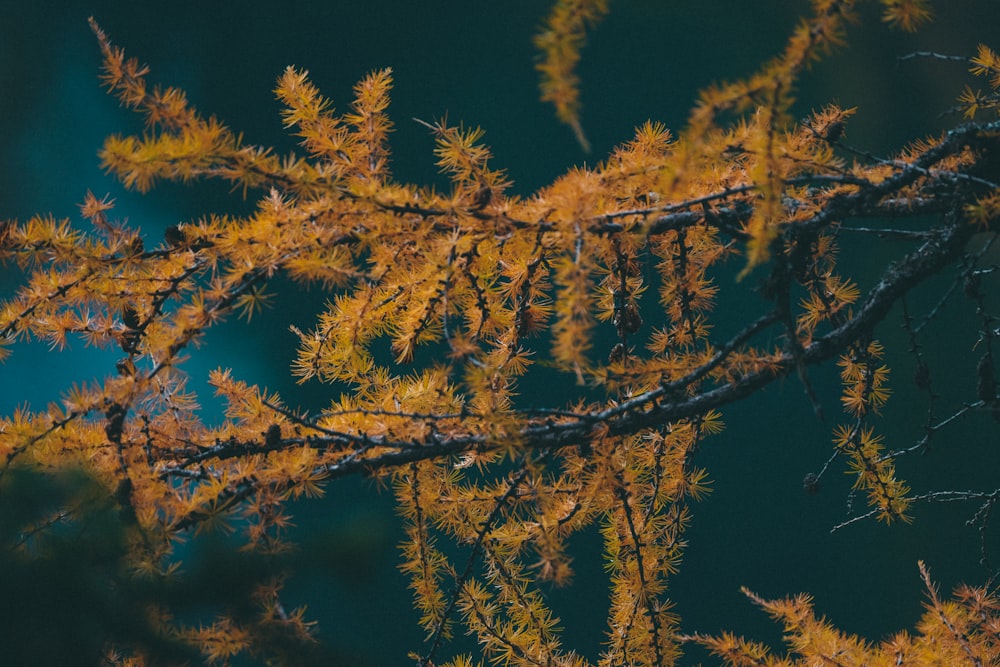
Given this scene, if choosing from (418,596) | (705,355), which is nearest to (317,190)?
(705,355)

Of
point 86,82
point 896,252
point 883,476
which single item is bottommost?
point 883,476

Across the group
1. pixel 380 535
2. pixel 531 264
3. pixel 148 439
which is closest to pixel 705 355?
pixel 531 264

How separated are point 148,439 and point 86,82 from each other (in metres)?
1.38

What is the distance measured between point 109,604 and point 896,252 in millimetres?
1587

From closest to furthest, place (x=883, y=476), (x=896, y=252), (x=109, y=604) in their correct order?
(x=109, y=604), (x=883, y=476), (x=896, y=252)

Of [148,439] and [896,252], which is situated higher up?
[896,252]

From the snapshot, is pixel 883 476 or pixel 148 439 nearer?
pixel 148 439

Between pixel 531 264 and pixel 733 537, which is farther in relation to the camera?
pixel 733 537

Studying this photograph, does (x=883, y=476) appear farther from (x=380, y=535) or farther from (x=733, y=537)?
(x=733, y=537)

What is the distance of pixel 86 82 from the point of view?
1.67m

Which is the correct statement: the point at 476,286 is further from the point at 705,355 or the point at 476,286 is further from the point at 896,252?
the point at 896,252

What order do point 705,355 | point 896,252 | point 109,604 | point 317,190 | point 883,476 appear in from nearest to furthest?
point 109,604 → point 317,190 → point 705,355 → point 883,476 → point 896,252

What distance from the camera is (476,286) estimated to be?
23.0 inches

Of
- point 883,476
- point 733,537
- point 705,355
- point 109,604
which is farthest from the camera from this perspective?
point 733,537
